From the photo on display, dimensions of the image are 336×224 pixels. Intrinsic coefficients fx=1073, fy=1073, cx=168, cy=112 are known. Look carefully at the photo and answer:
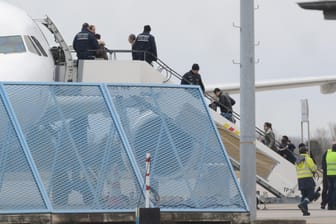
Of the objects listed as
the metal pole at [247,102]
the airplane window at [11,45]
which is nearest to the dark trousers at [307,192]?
the metal pole at [247,102]

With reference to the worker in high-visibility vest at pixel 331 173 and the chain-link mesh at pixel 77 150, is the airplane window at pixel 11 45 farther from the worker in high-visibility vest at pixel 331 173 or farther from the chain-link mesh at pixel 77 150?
the worker in high-visibility vest at pixel 331 173

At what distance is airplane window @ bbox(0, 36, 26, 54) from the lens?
23906 millimetres

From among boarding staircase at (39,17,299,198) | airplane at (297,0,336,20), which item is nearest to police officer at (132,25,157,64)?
boarding staircase at (39,17,299,198)

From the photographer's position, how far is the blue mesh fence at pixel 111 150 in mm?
16875

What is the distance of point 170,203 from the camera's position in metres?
17.2

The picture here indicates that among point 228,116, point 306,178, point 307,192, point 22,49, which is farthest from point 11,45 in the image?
point 307,192

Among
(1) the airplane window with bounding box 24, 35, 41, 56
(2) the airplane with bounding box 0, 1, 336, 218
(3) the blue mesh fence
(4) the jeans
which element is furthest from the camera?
(4) the jeans

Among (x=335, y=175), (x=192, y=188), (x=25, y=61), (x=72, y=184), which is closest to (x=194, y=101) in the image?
(x=192, y=188)

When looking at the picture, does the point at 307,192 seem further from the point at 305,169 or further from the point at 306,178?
the point at 305,169

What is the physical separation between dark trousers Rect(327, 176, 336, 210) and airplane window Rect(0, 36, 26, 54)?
26.6 ft

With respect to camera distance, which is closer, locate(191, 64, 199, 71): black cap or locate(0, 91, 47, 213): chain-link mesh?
locate(0, 91, 47, 213): chain-link mesh

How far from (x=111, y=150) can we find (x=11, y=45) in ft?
24.9

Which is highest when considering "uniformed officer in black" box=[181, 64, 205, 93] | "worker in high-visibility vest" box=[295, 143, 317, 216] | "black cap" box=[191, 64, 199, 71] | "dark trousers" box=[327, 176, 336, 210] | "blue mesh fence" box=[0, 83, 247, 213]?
"black cap" box=[191, 64, 199, 71]

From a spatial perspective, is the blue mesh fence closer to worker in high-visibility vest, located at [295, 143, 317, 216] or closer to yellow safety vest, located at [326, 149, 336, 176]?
worker in high-visibility vest, located at [295, 143, 317, 216]
